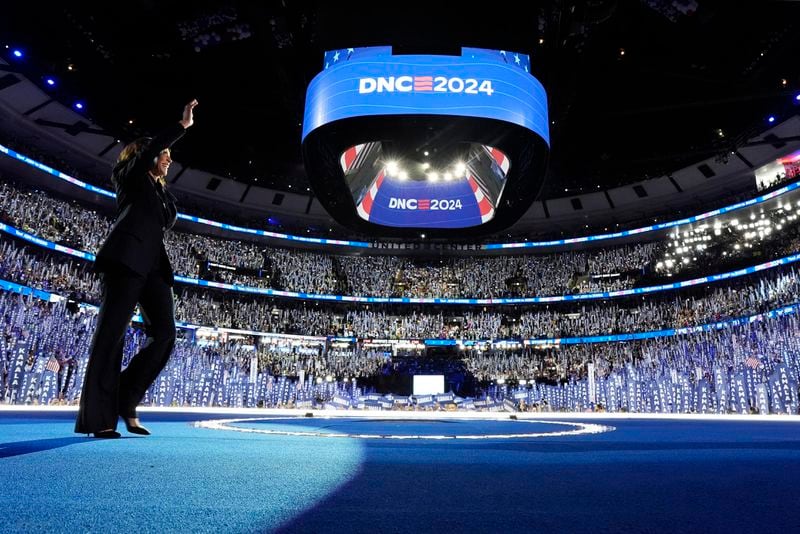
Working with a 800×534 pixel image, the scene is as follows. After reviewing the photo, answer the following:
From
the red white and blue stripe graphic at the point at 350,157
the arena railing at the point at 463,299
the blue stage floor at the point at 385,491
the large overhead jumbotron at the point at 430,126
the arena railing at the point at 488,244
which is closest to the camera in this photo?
the blue stage floor at the point at 385,491

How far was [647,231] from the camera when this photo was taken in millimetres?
26578

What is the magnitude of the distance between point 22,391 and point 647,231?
2689cm

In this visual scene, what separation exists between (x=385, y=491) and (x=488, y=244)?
27809 mm

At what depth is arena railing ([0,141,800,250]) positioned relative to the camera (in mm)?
20453

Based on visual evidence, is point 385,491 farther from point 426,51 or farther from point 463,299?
point 463,299

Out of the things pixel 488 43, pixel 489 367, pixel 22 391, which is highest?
pixel 488 43

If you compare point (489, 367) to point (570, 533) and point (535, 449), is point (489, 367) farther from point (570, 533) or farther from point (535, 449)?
point (570, 533)

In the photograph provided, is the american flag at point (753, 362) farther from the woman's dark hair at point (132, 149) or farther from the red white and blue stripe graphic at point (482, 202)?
the woman's dark hair at point (132, 149)

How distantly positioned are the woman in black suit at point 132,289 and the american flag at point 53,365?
12143 mm

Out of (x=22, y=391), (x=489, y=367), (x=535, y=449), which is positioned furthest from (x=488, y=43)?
(x=489, y=367)

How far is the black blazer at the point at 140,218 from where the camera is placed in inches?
121

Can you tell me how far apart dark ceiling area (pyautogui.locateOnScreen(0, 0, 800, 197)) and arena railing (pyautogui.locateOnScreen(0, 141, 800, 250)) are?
327 centimetres

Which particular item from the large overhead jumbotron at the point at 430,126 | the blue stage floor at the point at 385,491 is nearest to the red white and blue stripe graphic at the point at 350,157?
the large overhead jumbotron at the point at 430,126

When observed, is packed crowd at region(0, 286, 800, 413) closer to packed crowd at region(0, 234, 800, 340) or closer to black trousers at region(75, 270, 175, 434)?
packed crowd at region(0, 234, 800, 340)
